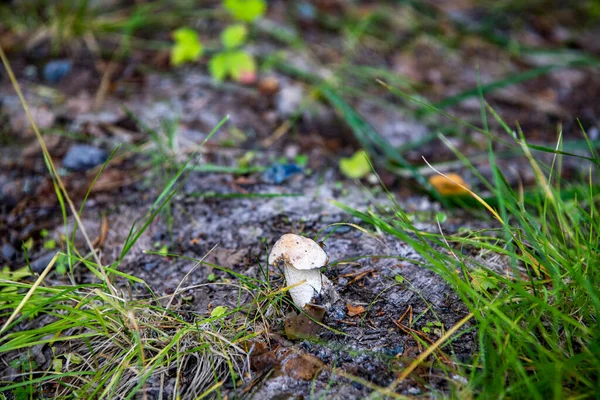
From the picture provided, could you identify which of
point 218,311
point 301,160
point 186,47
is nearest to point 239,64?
point 186,47

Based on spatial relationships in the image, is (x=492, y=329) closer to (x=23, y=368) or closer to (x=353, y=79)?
(x=23, y=368)

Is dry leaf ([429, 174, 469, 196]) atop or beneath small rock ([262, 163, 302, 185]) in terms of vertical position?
beneath

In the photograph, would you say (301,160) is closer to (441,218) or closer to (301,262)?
(441,218)

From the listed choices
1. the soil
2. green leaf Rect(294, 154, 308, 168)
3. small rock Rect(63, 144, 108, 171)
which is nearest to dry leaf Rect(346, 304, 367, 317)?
the soil

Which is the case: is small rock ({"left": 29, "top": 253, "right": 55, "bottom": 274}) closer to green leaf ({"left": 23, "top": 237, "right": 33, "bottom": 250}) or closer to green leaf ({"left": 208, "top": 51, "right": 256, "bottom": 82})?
green leaf ({"left": 23, "top": 237, "right": 33, "bottom": 250})

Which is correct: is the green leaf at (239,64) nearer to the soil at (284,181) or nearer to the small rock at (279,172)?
the soil at (284,181)

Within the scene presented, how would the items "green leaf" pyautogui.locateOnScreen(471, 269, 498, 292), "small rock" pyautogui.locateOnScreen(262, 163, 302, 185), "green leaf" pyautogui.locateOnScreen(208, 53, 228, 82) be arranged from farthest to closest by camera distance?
"green leaf" pyautogui.locateOnScreen(208, 53, 228, 82) → "small rock" pyautogui.locateOnScreen(262, 163, 302, 185) → "green leaf" pyautogui.locateOnScreen(471, 269, 498, 292)
